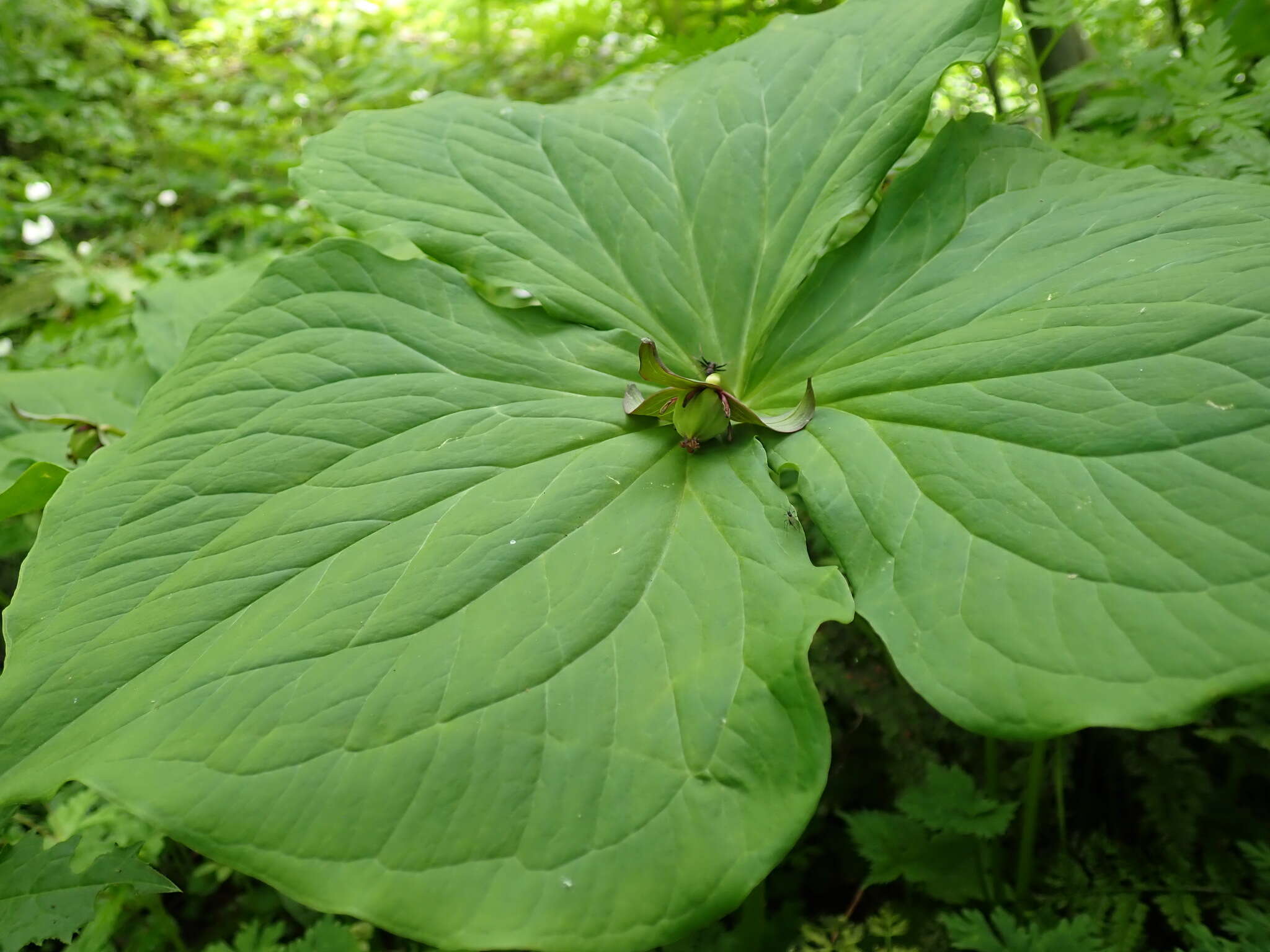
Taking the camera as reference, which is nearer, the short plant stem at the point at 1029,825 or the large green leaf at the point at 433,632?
the large green leaf at the point at 433,632

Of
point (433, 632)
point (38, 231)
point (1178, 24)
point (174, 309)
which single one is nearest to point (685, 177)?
point (433, 632)

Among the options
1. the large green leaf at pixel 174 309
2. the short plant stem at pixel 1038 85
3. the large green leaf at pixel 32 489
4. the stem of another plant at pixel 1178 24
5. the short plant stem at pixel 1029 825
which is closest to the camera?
the short plant stem at pixel 1029 825

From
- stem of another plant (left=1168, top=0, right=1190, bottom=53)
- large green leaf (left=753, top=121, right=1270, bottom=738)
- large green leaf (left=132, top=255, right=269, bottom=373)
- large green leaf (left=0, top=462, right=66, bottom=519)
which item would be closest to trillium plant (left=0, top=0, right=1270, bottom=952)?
large green leaf (left=753, top=121, right=1270, bottom=738)

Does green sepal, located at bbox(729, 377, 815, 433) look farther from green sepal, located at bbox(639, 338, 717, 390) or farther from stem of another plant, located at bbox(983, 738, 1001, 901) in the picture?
stem of another plant, located at bbox(983, 738, 1001, 901)

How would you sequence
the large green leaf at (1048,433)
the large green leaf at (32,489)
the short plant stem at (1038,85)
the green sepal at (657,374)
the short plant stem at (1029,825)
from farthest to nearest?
the short plant stem at (1038,85) < the large green leaf at (32,489) < the short plant stem at (1029,825) < the green sepal at (657,374) < the large green leaf at (1048,433)

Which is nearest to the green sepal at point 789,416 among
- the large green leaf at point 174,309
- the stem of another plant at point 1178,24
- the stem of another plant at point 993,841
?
the stem of another plant at point 993,841

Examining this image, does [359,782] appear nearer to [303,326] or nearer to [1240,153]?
[303,326]

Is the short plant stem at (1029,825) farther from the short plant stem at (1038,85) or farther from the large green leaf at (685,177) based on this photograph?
the short plant stem at (1038,85)

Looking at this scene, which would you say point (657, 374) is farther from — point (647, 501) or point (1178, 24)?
point (1178, 24)
